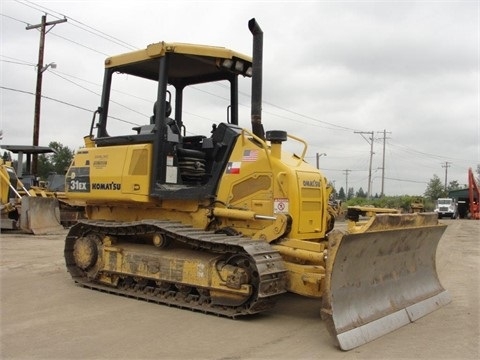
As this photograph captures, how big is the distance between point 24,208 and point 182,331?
1104cm

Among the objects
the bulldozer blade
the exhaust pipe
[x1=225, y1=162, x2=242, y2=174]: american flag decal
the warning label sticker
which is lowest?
the bulldozer blade

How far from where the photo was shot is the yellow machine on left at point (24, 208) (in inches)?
581

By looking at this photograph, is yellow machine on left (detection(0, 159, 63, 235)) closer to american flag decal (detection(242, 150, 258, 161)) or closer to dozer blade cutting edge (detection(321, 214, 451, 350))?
american flag decal (detection(242, 150, 258, 161))

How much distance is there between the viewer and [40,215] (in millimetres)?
15023

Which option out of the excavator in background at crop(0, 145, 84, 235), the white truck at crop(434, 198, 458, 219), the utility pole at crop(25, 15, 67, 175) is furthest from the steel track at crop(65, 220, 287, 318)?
the white truck at crop(434, 198, 458, 219)

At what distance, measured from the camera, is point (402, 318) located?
5.75 m

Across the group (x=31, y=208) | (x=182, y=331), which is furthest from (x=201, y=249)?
(x=31, y=208)

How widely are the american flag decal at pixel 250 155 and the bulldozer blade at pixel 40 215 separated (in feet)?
32.7

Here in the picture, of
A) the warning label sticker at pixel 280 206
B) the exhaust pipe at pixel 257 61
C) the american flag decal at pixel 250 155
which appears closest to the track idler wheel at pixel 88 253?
the american flag decal at pixel 250 155

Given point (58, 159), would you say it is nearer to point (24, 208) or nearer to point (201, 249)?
point (24, 208)

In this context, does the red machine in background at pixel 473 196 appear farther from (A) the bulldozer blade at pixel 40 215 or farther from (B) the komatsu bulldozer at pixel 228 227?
(B) the komatsu bulldozer at pixel 228 227

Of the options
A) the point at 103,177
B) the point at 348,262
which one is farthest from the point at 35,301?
the point at 348,262

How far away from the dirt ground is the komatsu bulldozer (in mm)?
218

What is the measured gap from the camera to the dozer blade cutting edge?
16.4 ft
